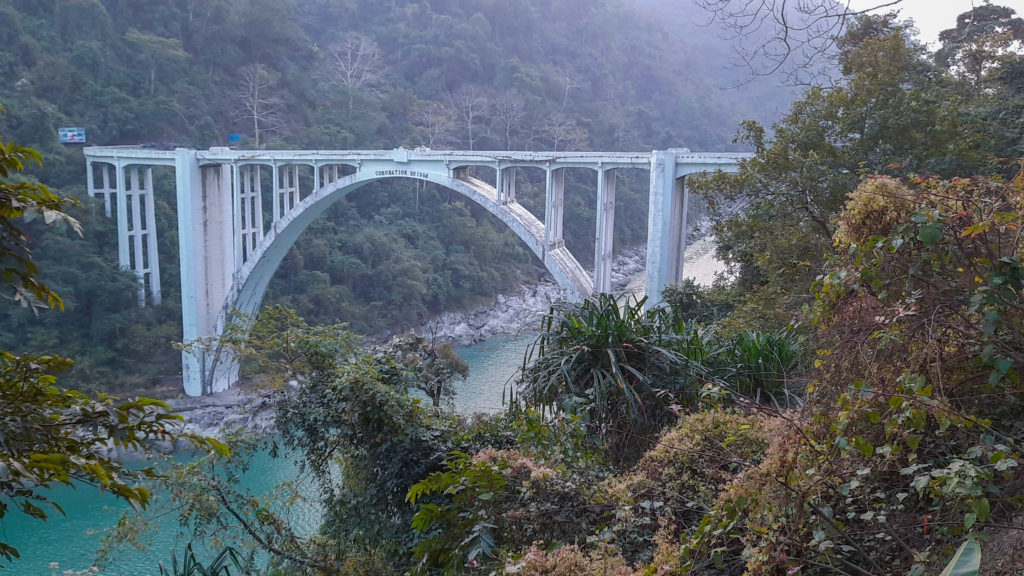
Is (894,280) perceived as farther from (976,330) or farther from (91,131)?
(91,131)

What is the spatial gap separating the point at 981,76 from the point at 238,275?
12099 millimetres

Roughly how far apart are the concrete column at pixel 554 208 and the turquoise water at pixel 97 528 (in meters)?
1.59

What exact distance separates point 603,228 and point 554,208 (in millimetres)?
1018

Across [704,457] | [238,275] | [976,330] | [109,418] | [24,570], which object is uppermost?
[976,330]

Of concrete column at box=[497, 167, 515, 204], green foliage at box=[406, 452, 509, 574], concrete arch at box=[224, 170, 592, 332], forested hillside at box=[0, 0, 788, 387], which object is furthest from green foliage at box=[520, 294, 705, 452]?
forested hillside at box=[0, 0, 788, 387]

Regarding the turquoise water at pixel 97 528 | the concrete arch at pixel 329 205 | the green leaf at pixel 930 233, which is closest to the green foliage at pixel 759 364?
the green leaf at pixel 930 233

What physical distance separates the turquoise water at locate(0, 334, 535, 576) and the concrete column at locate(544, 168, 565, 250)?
1587mm

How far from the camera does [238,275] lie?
13641 millimetres

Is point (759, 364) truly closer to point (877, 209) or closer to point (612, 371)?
point (612, 371)

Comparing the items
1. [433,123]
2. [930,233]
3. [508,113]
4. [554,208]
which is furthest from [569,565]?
[508,113]

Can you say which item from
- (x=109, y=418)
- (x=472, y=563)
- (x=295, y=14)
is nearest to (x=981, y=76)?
(x=472, y=563)

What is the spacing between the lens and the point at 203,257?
13.6 m

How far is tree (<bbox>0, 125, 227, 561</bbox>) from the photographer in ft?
4.93

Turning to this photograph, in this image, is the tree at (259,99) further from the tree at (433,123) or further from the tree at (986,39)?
the tree at (986,39)
